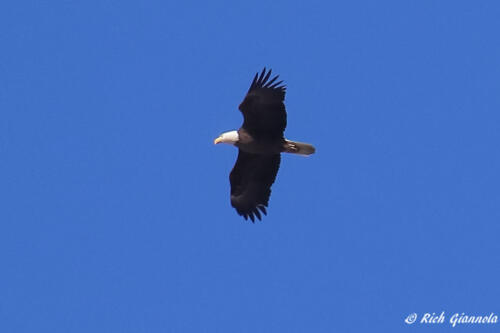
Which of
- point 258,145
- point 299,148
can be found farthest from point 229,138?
point 299,148

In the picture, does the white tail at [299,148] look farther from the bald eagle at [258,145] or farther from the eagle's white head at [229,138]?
the eagle's white head at [229,138]

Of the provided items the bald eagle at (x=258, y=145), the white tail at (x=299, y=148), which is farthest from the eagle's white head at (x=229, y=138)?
the white tail at (x=299, y=148)

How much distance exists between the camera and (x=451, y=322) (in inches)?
598

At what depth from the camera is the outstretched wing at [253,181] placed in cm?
1792

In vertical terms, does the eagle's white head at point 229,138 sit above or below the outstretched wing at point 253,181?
above

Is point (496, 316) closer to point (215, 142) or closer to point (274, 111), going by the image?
point (274, 111)

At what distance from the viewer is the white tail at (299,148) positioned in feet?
57.7

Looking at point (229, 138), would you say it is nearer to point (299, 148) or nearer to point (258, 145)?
point (258, 145)

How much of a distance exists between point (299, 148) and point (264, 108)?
1.59 meters

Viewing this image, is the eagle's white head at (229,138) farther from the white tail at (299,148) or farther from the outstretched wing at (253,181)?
the white tail at (299,148)

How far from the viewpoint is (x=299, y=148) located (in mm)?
17703

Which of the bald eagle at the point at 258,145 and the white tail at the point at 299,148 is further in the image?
the white tail at the point at 299,148

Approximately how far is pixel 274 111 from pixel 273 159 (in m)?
1.62

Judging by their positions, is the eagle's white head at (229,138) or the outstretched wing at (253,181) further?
the outstretched wing at (253,181)
